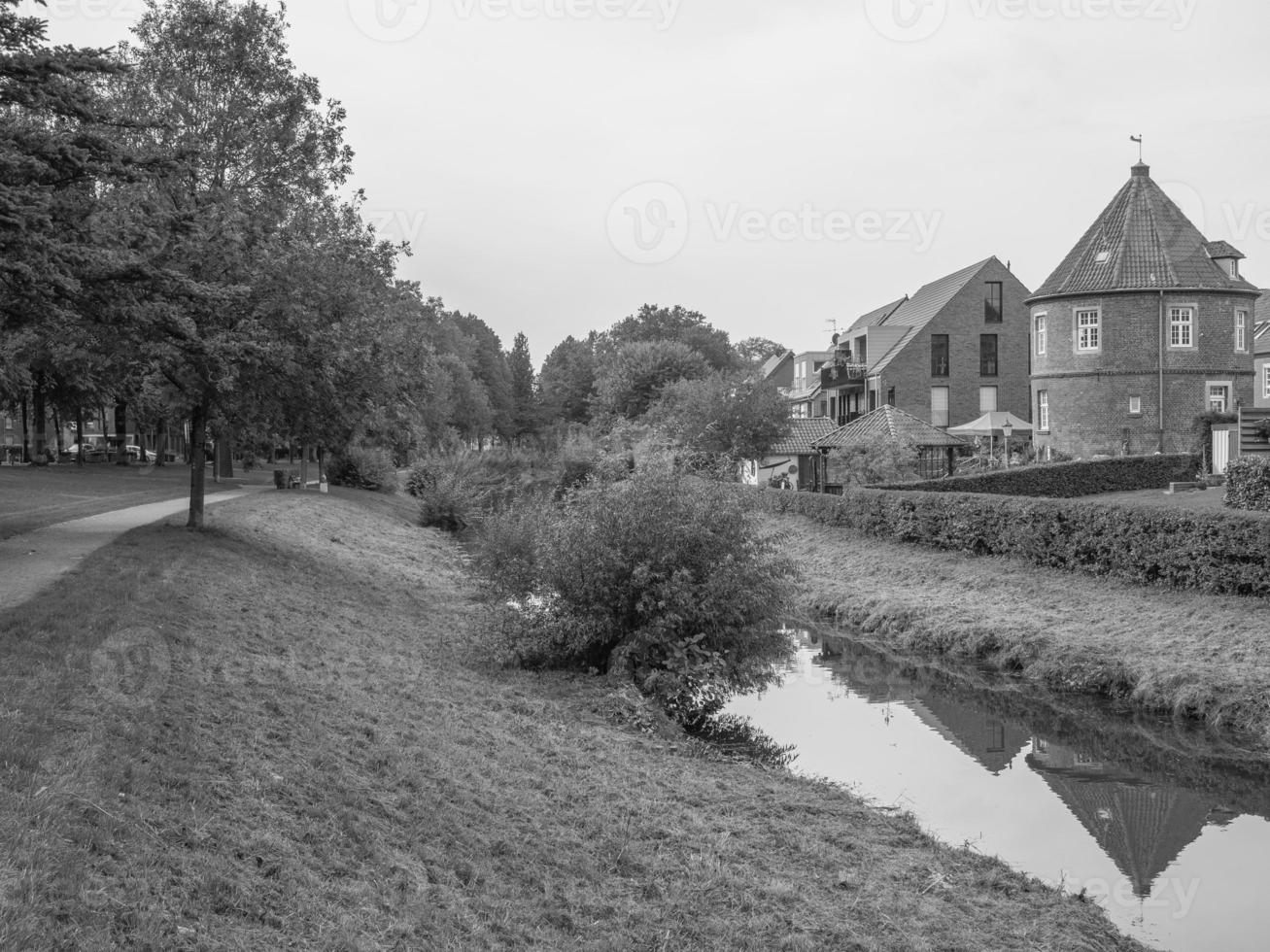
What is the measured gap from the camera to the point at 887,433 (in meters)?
42.6

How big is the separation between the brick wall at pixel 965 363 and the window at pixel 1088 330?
59.1 ft

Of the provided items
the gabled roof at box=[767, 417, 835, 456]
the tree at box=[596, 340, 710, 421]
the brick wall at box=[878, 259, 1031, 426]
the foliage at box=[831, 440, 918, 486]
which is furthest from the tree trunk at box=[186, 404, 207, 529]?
the tree at box=[596, 340, 710, 421]

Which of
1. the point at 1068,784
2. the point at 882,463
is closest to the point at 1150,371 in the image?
the point at 882,463

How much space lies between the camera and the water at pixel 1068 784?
10023mm

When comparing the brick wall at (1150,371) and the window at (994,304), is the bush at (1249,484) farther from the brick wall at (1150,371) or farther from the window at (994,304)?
the window at (994,304)

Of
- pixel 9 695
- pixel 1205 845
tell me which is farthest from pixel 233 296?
pixel 1205 845

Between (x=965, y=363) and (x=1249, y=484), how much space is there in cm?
4301

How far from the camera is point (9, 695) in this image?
356 inches

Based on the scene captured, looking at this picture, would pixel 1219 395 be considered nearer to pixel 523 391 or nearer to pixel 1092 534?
pixel 1092 534

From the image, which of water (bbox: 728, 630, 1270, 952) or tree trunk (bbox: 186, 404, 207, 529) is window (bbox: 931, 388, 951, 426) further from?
tree trunk (bbox: 186, 404, 207, 529)

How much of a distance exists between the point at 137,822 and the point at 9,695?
2.81 m

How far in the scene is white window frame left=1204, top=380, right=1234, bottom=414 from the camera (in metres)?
44.6

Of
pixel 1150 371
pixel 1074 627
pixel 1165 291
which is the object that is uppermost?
pixel 1165 291

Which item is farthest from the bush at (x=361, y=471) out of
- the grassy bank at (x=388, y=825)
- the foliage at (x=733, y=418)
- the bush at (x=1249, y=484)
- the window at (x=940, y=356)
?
the grassy bank at (x=388, y=825)
